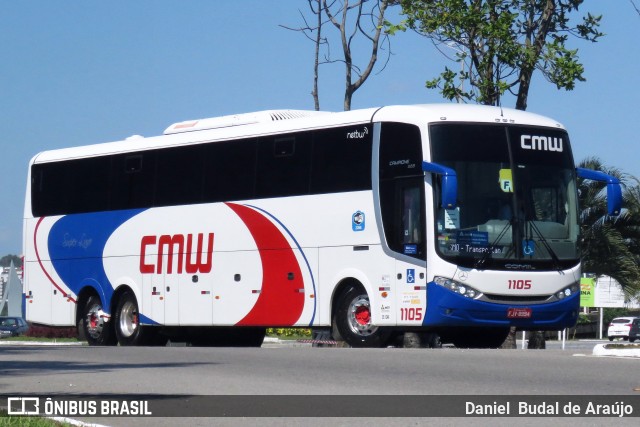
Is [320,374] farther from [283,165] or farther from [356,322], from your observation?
[283,165]

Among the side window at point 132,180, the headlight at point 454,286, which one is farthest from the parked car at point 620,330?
the headlight at point 454,286

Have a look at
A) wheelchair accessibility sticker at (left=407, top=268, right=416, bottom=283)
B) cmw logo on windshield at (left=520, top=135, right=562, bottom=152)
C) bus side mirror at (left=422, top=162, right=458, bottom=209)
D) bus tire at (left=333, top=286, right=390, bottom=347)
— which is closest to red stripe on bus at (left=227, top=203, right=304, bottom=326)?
bus tire at (left=333, top=286, right=390, bottom=347)

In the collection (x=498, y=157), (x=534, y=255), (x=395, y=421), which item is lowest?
(x=395, y=421)

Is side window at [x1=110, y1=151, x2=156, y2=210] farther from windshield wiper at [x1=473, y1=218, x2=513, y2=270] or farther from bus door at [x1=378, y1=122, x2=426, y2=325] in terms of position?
windshield wiper at [x1=473, y1=218, x2=513, y2=270]

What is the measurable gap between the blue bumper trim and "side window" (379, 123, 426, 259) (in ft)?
2.31

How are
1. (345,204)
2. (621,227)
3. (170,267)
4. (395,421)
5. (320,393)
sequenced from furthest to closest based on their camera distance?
(621,227), (170,267), (345,204), (320,393), (395,421)

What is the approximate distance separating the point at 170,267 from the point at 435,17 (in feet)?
25.6

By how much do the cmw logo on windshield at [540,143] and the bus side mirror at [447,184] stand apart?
168 cm

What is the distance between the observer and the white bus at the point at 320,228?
20656 millimetres

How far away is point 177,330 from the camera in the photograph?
2634 cm

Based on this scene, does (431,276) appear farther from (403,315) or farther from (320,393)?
(320,393)

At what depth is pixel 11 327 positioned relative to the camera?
6088 centimetres

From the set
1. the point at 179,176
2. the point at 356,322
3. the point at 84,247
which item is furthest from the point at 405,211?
the point at 84,247

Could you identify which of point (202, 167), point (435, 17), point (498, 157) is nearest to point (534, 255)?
point (498, 157)
